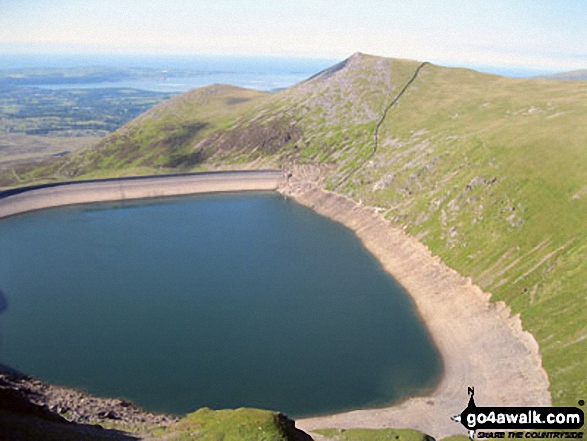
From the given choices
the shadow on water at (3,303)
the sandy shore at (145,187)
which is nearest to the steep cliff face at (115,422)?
the shadow on water at (3,303)

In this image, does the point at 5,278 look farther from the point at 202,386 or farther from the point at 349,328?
the point at 349,328

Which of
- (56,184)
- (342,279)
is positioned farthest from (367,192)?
(56,184)

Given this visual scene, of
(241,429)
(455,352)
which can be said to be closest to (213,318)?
(455,352)

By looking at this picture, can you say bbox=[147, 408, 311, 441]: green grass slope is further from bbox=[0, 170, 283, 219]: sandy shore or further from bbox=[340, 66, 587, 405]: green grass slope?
bbox=[0, 170, 283, 219]: sandy shore

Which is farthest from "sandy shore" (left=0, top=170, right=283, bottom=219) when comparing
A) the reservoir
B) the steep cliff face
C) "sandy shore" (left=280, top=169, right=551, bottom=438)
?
the steep cliff face

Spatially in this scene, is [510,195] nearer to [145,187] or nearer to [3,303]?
[3,303]
